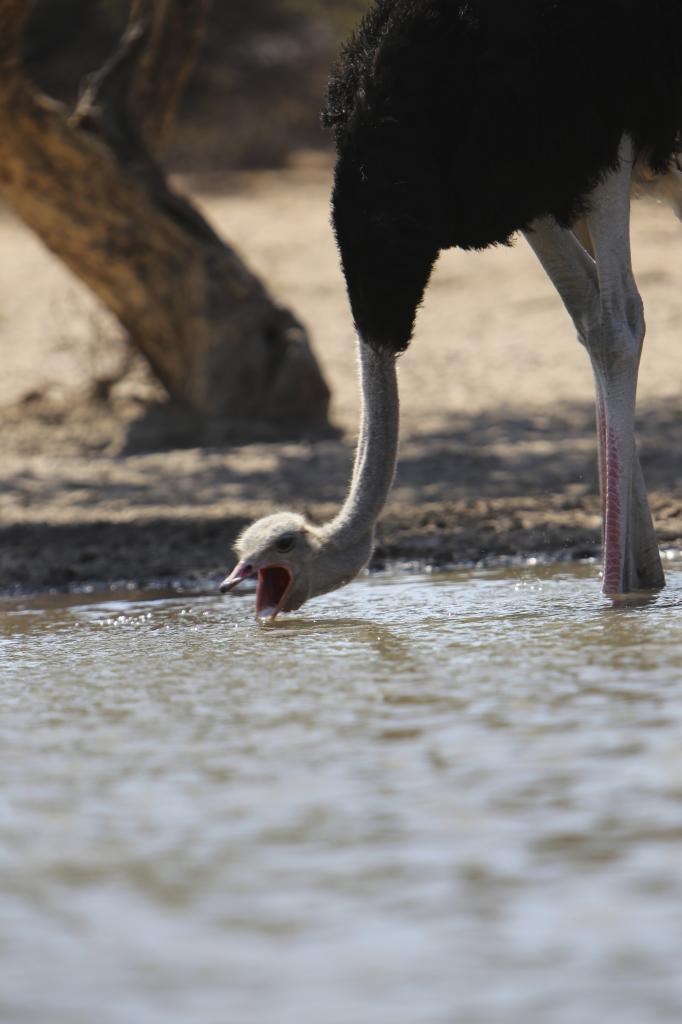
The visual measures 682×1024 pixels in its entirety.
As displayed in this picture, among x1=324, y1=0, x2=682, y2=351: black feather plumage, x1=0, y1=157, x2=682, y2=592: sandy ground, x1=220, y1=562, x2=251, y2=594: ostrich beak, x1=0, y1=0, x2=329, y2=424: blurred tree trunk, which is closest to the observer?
x1=324, y1=0, x2=682, y2=351: black feather plumage

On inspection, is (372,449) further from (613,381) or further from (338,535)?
(613,381)

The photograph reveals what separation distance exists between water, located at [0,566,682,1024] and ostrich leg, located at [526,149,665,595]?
0.33 metres

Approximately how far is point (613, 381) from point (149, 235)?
4566mm

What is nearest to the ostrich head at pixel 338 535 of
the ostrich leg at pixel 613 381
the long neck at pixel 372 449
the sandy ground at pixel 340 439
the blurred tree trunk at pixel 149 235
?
the long neck at pixel 372 449

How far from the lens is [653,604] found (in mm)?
4594

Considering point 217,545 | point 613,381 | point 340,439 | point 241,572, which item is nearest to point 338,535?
point 241,572

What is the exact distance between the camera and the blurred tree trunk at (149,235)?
8.83m

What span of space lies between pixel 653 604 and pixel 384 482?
2.50 feet

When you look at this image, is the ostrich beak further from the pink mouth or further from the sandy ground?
the sandy ground

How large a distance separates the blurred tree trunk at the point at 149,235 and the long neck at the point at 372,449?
13.6ft

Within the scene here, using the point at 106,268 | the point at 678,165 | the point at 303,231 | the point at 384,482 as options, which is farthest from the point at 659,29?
the point at 303,231

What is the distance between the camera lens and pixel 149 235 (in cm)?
895

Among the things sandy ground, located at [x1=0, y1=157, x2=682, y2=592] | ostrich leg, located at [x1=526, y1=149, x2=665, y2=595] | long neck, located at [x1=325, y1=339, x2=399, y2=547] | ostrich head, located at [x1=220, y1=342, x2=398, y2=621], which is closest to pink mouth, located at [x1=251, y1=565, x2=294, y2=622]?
ostrich head, located at [x1=220, y1=342, x2=398, y2=621]

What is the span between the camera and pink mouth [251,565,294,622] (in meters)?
4.68
